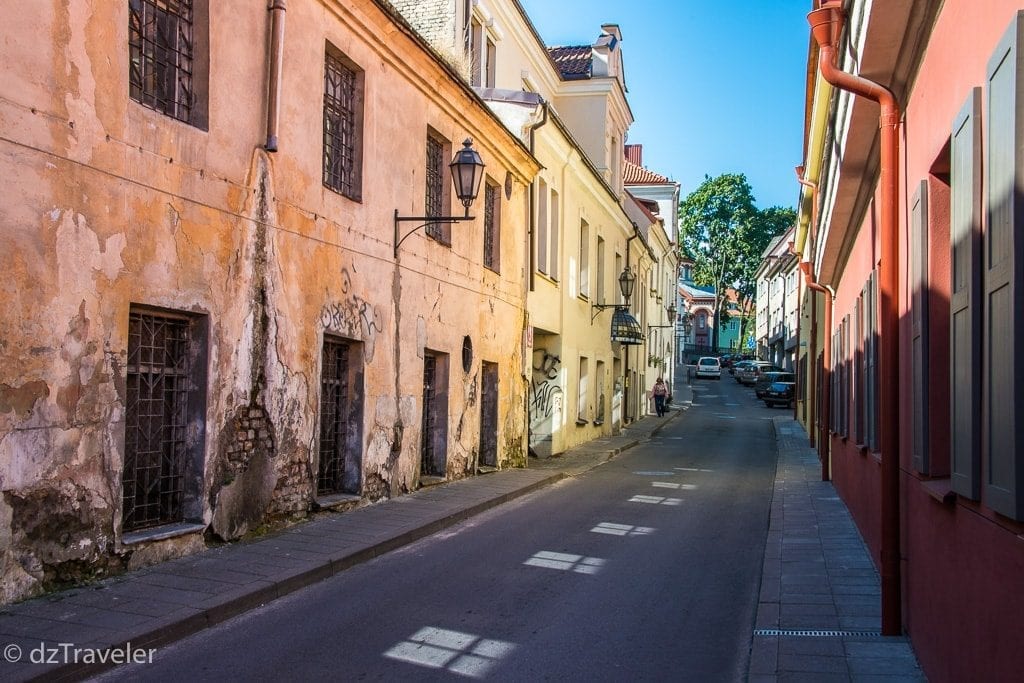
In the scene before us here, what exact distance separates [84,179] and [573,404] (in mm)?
17605

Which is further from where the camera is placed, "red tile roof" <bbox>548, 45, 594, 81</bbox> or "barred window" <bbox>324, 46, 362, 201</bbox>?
"red tile roof" <bbox>548, 45, 594, 81</bbox>

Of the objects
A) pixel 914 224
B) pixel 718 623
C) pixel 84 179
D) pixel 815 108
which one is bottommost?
pixel 718 623

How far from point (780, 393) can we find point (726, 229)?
1135 inches

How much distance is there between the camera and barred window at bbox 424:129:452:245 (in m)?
14.2

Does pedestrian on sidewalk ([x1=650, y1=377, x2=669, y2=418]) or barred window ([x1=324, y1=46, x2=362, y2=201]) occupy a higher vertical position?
barred window ([x1=324, y1=46, x2=362, y2=201])

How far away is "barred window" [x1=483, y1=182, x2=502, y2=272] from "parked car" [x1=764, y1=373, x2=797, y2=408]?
98.8ft

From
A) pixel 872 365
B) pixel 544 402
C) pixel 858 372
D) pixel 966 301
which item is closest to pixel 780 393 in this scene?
pixel 544 402

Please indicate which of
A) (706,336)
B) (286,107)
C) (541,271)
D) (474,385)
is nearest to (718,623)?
(286,107)

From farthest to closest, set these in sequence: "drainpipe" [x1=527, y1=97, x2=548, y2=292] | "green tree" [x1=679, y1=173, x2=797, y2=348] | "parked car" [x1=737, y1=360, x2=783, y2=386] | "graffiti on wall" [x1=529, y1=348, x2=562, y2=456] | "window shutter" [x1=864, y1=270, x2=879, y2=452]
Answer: "green tree" [x1=679, y1=173, x2=797, y2=348], "parked car" [x1=737, y1=360, x2=783, y2=386], "graffiti on wall" [x1=529, y1=348, x2=562, y2=456], "drainpipe" [x1=527, y1=97, x2=548, y2=292], "window shutter" [x1=864, y1=270, x2=879, y2=452]

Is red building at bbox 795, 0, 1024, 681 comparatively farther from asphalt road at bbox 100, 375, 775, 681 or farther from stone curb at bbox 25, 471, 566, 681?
stone curb at bbox 25, 471, 566, 681

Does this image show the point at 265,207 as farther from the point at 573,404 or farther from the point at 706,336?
the point at 706,336

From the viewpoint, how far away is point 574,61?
29578 mm

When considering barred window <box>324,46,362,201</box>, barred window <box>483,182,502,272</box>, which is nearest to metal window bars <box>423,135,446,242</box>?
barred window <box>483,182,502,272</box>

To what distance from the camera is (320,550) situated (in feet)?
28.5
